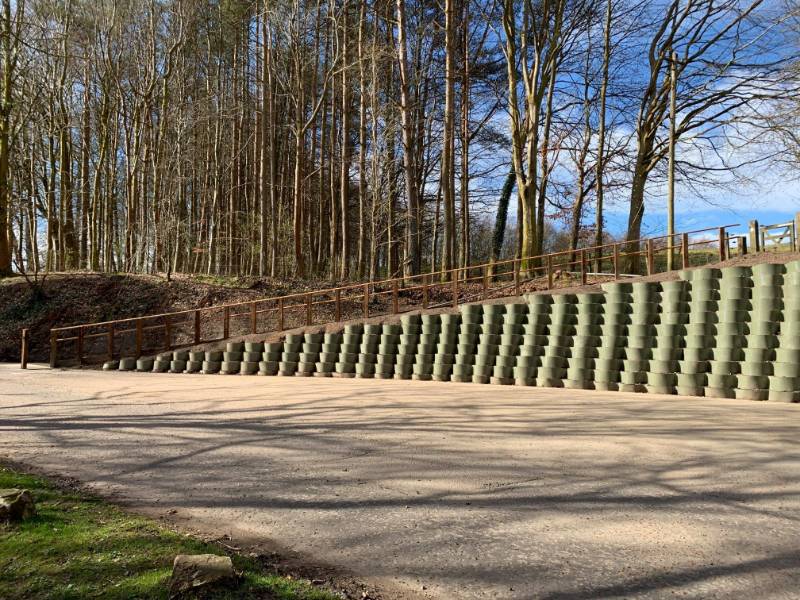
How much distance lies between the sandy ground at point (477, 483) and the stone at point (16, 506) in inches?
29.2

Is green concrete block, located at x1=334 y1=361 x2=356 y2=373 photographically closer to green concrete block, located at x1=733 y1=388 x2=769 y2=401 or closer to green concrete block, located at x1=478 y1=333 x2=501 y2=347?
green concrete block, located at x1=478 y1=333 x2=501 y2=347

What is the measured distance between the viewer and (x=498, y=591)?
2744 mm

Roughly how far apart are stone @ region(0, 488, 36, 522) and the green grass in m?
0.06

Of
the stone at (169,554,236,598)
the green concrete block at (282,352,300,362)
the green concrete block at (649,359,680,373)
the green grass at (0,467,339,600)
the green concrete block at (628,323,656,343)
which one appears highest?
the green concrete block at (628,323,656,343)

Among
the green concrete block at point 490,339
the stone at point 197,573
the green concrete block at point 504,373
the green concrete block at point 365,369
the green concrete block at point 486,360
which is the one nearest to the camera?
the stone at point 197,573

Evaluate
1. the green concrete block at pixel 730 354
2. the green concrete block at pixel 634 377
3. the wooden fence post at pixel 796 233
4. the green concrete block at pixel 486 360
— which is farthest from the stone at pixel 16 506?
the wooden fence post at pixel 796 233

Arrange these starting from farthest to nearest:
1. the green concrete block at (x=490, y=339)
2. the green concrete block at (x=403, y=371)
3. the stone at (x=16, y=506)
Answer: the green concrete block at (x=403, y=371) → the green concrete block at (x=490, y=339) → the stone at (x=16, y=506)

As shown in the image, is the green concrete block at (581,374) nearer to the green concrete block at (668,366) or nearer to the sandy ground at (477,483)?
the green concrete block at (668,366)

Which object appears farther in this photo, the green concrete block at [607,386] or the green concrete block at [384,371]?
the green concrete block at [384,371]

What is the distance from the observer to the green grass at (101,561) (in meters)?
2.64

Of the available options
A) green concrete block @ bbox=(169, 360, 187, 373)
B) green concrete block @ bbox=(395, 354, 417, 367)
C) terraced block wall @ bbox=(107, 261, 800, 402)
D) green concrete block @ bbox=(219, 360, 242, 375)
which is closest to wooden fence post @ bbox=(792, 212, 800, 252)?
terraced block wall @ bbox=(107, 261, 800, 402)

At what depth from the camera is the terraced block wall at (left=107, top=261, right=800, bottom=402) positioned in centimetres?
952

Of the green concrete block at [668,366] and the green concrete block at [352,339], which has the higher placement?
the green concrete block at [352,339]

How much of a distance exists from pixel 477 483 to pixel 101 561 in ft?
8.70
